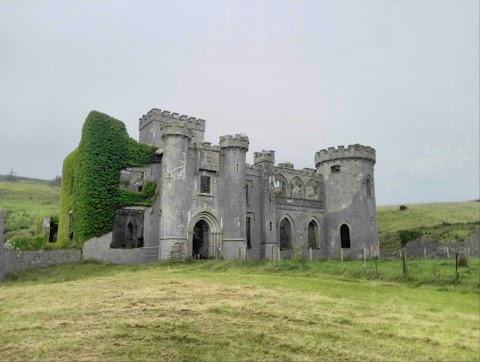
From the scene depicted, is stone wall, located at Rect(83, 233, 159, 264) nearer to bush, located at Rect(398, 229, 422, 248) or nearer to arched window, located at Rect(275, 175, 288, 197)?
arched window, located at Rect(275, 175, 288, 197)

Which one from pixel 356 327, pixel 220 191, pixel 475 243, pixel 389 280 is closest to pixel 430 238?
pixel 475 243

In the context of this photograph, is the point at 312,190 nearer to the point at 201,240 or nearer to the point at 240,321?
the point at 201,240

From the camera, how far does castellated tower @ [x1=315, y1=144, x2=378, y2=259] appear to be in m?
38.3

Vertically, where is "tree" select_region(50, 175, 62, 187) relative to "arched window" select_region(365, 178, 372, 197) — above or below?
above

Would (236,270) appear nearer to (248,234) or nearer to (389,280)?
(389,280)

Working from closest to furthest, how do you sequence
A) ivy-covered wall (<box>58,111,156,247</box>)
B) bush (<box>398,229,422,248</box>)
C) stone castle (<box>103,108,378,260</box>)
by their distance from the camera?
ivy-covered wall (<box>58,111,156,247</box>), stone castle (<box>103,108,378,260</box>), bush (<box>398,229,422,248</box>)

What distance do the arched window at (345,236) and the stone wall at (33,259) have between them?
2351 centimetres

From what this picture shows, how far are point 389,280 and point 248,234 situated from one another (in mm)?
17503

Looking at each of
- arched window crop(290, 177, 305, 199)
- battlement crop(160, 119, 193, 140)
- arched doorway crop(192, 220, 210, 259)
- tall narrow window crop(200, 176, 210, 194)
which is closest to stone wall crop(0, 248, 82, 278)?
tall narrow window crop(200, 176, 210, 194)

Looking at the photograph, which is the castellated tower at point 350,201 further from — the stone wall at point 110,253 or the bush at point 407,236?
the stone wall at point 110,253

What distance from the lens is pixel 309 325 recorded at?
10.7 meters

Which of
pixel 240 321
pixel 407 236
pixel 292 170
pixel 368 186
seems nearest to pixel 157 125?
pixel 292 170

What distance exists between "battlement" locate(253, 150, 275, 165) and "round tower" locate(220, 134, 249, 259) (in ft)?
13.5

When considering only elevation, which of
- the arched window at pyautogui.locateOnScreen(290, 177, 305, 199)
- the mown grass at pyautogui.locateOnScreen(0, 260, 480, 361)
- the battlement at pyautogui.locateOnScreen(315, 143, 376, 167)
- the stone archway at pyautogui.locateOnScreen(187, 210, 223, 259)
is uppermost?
the battlement at pyautogui.locateOnScreen(315, 143, 376, 167)
